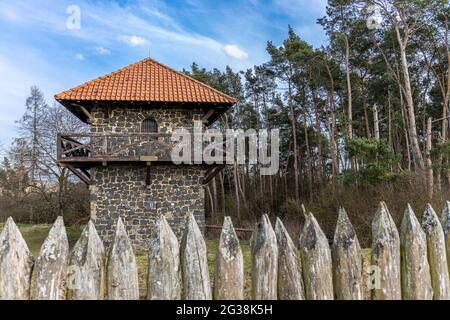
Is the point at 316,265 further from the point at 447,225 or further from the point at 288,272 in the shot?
the point at 447,225

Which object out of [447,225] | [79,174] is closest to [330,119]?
[79,174]

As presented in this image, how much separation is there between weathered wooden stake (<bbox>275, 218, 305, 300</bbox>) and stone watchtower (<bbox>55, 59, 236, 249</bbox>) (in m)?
10.5

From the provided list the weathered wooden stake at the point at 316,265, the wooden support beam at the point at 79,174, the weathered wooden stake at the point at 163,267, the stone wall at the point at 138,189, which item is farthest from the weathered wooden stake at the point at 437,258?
the wooden support beam at the point at 79,174

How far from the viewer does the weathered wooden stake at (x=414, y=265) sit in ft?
8.03

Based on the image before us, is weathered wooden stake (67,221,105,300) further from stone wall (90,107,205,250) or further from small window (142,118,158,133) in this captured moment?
small window (142,118,158,133)

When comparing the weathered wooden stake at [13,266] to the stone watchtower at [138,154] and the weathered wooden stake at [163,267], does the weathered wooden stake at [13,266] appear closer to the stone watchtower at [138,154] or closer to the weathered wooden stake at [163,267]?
the weathered wooden stake at [163,267]

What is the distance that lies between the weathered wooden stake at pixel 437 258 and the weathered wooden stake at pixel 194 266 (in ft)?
5.18

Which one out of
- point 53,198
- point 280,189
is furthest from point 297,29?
point 53,198

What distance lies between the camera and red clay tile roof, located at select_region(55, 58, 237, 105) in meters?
13.0

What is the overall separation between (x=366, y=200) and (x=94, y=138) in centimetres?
1081

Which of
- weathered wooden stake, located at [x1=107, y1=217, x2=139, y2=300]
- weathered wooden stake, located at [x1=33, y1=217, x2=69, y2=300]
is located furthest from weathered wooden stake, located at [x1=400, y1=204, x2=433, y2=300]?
weathered wooden stake, located at [x1=33, y1=217, x2=69, y2=300]

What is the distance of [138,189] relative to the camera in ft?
43.6

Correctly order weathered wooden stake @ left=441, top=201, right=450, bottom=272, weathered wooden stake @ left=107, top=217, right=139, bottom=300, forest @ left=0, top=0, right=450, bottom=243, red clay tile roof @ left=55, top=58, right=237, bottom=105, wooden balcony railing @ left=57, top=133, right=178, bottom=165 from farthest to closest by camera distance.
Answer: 1. forest @ left=0, top=0, right=450, bottom=243
2. red clay tile roof @ left=55, top=58, right=237, bottom=105
3. wooden balcony railing @ left=57, top=133, right=178, bottom=165
4. weathered wooden stake @ left=441, top=201, right=450, bottom=272
5. weathered wooden stake @ left=107, top=217, right=139, bottom=300

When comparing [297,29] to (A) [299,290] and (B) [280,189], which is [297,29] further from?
(A) [299,290]
